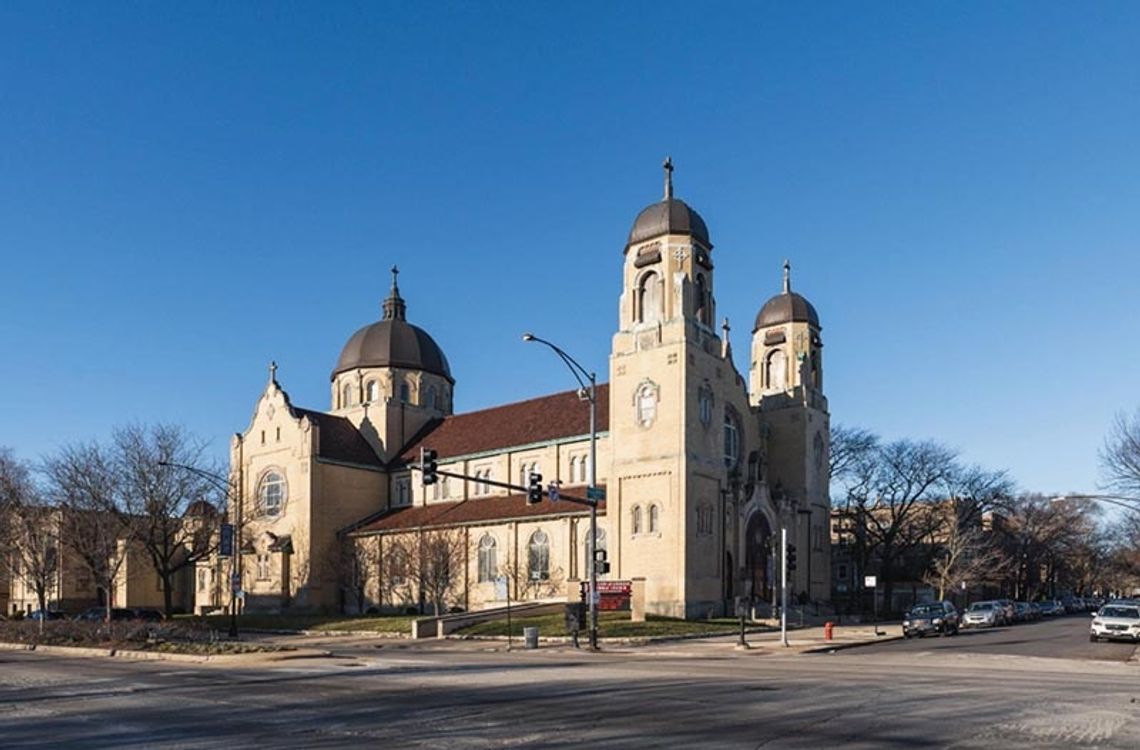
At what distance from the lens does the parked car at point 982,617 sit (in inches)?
2201

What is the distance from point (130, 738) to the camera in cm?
1392

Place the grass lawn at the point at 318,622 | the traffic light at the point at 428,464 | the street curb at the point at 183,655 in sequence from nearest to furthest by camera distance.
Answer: the street curb at the point at 183,655 → the traffic light at the point at 428,464 → the grass lawn at the point at 318,622

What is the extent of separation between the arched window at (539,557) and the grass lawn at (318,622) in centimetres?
767

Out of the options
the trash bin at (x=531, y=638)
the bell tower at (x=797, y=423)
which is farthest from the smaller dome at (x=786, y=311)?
the trash bin at (x=531, y=638)

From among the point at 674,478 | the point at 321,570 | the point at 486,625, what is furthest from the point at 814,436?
the point at 321,570

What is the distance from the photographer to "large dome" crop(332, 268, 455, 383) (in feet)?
255

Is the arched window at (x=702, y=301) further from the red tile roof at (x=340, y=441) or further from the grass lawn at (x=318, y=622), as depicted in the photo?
the red tile roof at (x=340, y=441)

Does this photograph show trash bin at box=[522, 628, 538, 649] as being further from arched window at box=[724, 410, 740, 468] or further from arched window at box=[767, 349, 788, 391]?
arched window at box=[767, 349, 788, 391]

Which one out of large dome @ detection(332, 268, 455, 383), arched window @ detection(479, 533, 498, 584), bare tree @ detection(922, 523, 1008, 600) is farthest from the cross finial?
bare tree @ detection(922, 523, 1008, 600)

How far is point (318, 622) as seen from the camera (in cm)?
5812

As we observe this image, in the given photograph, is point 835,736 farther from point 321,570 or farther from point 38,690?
point 321,570

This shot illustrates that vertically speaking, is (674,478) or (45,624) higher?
(674,478)

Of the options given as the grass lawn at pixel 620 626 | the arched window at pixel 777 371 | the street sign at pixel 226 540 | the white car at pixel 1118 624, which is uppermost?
the arched window at pixel 777 371

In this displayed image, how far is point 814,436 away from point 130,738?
2259 inches
